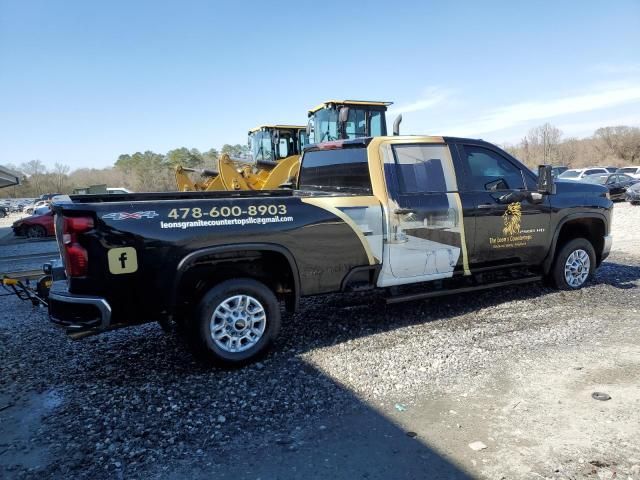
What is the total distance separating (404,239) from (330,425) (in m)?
2.24

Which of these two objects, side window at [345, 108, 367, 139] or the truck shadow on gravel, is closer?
the truck shadow on gravel

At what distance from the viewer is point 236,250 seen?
4094mm

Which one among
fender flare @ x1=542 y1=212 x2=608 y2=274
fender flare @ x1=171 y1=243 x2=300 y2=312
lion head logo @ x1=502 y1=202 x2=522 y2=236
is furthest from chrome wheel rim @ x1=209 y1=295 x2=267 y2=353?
fender flare @ x1=542 y1=212 x2=608 y2=274

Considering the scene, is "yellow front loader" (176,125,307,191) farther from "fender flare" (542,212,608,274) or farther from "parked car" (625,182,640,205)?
"parked car" (625,182,640,205)

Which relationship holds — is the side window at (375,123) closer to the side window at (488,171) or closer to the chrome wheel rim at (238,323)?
the side window at (488,171)

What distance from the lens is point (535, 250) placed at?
19.6 ft

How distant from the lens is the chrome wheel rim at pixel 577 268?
6406mm

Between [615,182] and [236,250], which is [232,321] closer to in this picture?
[236,250]

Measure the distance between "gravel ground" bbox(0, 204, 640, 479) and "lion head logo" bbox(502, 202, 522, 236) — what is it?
983 millimetres

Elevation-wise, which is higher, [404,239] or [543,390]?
[404,239]

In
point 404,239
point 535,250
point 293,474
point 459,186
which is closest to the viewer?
point 293,474

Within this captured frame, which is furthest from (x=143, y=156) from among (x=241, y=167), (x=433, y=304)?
(x=433, y=304)

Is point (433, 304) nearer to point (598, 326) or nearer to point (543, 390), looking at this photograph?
point (598, 326)

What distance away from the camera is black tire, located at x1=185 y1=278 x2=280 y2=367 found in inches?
159
